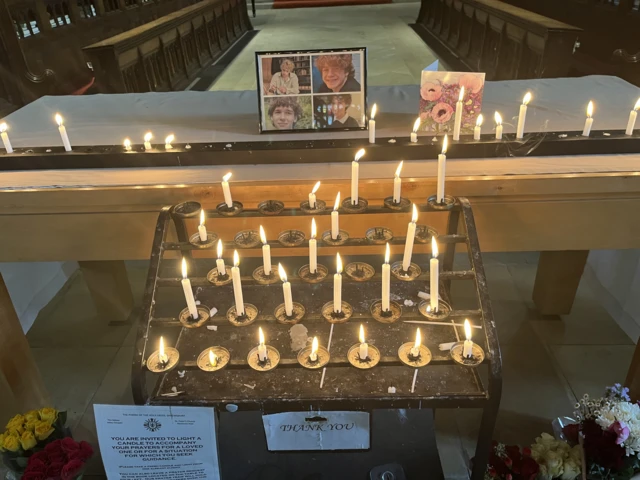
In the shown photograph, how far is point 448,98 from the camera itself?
1.62 metres

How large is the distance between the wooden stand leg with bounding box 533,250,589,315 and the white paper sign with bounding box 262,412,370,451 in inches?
59.0

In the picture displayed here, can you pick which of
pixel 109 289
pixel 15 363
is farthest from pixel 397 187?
pixel 109 289

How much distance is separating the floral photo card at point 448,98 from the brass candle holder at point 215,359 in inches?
39.3

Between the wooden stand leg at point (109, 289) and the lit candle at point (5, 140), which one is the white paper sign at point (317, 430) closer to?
the lit candle at point (5, 140)

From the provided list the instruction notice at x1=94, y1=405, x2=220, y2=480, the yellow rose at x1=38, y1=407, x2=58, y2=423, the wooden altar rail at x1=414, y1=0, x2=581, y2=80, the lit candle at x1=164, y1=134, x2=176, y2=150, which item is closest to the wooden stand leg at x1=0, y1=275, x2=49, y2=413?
the yellow rose at x1=38, y1=407, x2=58, y2=423

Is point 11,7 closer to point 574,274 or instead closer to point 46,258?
point 46,258

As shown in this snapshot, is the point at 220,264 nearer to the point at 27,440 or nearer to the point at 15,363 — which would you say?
the point at 27,440

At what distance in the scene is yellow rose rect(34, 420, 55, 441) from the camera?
5.27 ft

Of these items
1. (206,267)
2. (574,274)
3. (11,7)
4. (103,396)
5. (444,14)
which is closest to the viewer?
(103,396)

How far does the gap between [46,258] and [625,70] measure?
3373 mm

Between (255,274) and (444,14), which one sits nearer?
(255,274)

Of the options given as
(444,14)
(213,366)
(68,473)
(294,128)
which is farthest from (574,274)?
(444,14)

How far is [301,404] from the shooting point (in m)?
1.09

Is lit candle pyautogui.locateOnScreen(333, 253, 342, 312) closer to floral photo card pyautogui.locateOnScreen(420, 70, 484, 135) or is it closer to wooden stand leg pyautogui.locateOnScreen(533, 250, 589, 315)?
floral photo card pyautogui.locateOnScreen(420, 70, 484, 135)
